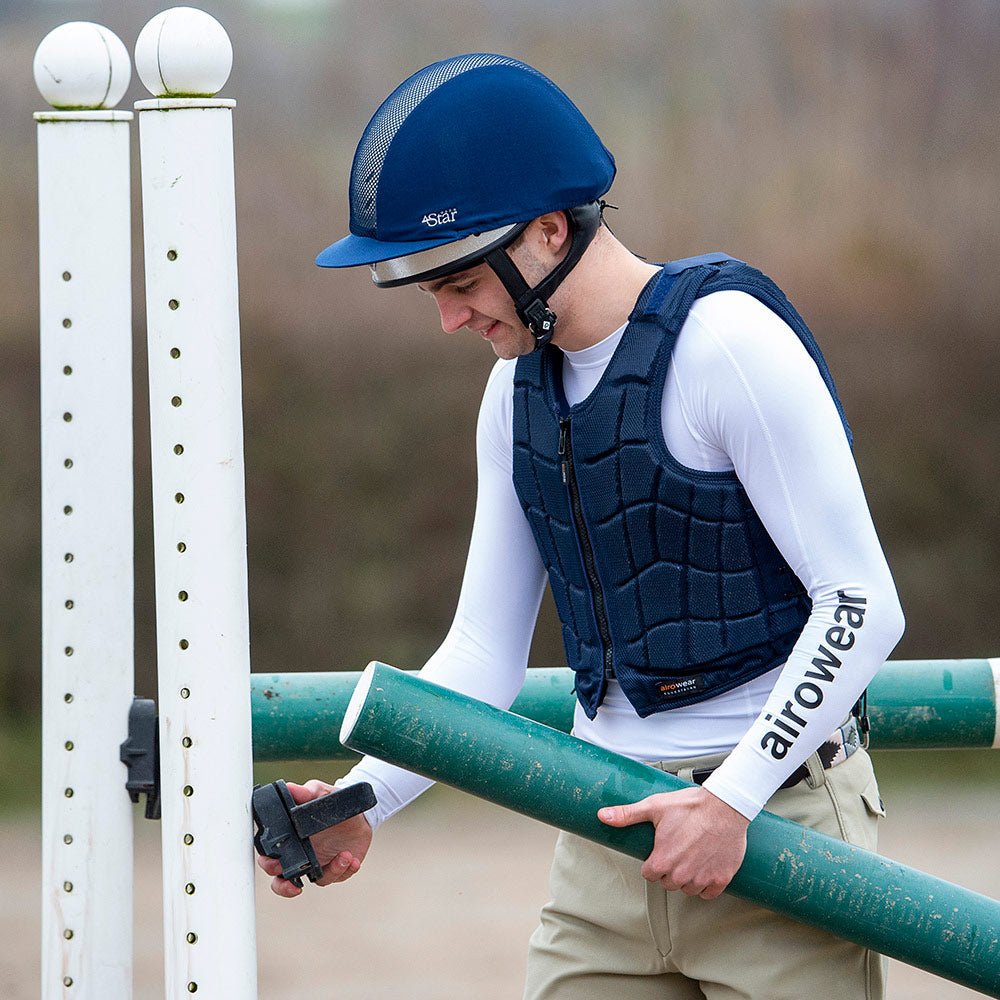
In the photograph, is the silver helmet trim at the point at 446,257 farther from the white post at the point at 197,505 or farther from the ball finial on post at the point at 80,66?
the ball finial on post at the point at 80,66

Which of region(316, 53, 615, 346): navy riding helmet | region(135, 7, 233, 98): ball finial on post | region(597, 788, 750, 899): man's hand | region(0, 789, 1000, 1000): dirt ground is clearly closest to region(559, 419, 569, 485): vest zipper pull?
region(316, 53, 615, 346): navy riding helmet

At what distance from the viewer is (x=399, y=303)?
5.07m

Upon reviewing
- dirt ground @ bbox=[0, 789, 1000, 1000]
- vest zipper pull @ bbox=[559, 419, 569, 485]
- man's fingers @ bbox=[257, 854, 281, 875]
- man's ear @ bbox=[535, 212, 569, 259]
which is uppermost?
man's ear @ bbox=[535, 212, 569, 259]

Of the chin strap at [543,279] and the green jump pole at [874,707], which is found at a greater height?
the chin strap at [543,279]

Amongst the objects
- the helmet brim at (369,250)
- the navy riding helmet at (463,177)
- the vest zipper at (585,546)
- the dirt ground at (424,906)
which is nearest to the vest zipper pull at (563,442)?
the vest zipper at (585,546)

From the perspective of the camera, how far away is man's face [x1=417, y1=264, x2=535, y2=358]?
1304 mm

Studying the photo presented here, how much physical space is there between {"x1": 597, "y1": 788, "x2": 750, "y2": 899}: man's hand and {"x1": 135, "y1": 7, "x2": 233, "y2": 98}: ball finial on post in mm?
657

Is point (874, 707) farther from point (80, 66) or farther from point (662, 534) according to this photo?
point (80, 66)

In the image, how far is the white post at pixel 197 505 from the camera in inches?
47.2

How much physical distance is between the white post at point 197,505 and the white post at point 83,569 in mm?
142

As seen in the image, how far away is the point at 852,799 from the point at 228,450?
0.63 meters

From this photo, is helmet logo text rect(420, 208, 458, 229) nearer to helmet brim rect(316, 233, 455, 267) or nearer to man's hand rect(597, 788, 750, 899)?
helmet brim rect(316, 233, 455, 267)

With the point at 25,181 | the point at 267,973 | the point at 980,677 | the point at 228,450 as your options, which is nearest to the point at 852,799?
the point at 980,677

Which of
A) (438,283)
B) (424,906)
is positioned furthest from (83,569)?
(424,906)
